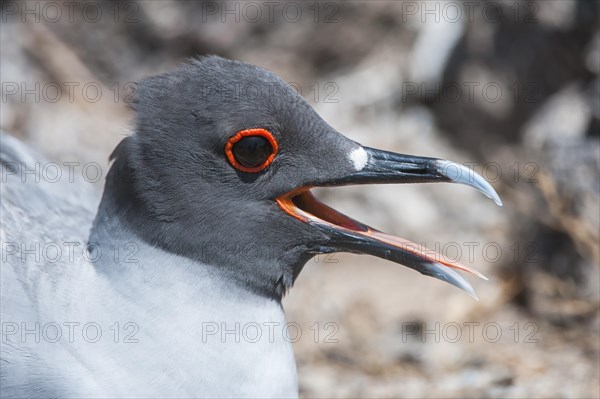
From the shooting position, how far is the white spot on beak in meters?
2.95

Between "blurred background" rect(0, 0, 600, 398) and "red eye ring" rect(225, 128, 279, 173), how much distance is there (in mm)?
1848

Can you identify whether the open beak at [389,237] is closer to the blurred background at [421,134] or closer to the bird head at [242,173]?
the bird head at [242,173]

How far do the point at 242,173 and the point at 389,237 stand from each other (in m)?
0.53

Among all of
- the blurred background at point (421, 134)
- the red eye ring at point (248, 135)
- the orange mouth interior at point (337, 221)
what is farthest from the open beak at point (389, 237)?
the blurred background at point (421, 134)

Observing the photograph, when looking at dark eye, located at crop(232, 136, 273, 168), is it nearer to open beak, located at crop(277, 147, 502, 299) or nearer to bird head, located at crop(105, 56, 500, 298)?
bird head, located at crop(105, 56, 500, 298)

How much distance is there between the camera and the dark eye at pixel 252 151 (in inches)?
111

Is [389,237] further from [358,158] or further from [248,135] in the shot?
[248,135]

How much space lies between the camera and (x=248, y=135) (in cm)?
280

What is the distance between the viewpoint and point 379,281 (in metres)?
5.54

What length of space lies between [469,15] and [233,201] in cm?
378

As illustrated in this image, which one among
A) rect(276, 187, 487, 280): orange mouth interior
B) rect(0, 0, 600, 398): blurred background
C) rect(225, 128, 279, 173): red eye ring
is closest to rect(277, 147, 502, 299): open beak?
rect(276, 187, 487, 280): orange mouth interior

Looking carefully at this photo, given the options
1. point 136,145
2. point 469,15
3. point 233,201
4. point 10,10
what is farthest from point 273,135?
point 10,10

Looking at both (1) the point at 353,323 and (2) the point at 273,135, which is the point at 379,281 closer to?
(1) the point at 353,323

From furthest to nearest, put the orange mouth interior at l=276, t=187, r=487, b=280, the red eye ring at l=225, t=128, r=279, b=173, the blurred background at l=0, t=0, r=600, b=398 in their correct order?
the blurred background at l=0, t=0, r=600, b=398
the orange mouth interior at l=276, t=187, r=487, b=280
the red eye ring at l=225, t=128, r=279, b=173
